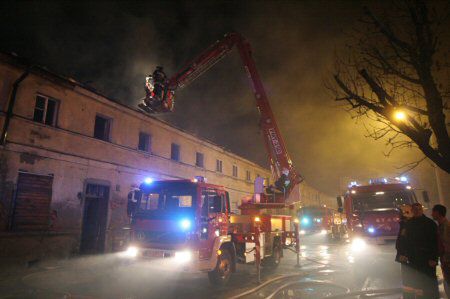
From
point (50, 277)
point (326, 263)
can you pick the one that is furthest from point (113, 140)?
point (326, 263)

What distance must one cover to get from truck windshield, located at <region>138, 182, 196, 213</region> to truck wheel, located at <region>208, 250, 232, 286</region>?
1735 millimetres

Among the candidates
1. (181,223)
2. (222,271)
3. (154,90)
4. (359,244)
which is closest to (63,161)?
(154,90)

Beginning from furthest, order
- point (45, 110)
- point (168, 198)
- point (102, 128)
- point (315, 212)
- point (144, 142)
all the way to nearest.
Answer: point (315, 212) < point (144, 142) < point (102, 128) < point (45, 110) < point (168, 198)

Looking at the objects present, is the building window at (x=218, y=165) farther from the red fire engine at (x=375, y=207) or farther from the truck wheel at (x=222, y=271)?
the truck wheel at (x=222, y=271)

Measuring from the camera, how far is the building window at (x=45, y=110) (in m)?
11.8

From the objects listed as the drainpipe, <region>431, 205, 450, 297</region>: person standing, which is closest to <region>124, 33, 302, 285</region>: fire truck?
<region>431, 205, 450, 297</region>: person standing

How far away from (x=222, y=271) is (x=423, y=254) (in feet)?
16.0

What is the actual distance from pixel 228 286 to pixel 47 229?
7.68 m

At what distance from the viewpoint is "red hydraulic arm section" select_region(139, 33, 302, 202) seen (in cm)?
1252

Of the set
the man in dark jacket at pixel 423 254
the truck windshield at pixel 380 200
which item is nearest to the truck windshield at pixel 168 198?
the man in dark jacket at pixel 423 254

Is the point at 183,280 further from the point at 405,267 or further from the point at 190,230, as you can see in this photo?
the point at 405,267

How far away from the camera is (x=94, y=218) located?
1387cm

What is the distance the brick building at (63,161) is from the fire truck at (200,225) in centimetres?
372

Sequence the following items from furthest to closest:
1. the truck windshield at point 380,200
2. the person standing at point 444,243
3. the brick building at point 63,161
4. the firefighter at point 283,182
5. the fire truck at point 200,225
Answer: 1. the firefighter at point 283,182
2. the truck windshield at point 380,200
3. the brick building at point 63,161
4. the fire truck at point 200,225
5. the person standing at point 444,243
